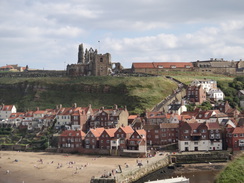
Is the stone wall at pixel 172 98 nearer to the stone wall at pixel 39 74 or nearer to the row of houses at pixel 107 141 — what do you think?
the row of houses at pixel 107 141

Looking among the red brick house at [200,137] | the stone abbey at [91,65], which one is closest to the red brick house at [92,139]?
the red brick house at [200,137]

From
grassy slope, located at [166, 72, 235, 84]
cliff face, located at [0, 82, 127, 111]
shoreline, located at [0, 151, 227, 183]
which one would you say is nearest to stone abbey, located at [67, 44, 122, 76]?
cliff face, located at [0, 82, 127, 111]

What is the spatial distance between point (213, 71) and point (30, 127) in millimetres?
76363

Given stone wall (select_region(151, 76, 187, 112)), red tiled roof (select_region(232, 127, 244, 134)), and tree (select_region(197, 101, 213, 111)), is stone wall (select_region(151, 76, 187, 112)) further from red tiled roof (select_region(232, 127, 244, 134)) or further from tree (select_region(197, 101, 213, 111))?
red tiled roof (select_region(232, 127, 244, 134))

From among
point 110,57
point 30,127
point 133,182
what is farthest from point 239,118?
point 110,57

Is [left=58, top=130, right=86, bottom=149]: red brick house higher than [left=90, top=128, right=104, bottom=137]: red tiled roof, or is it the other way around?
[left=90, top=128, right=104, bottom=137]: red tiled roof

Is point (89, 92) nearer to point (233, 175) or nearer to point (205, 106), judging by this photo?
point (205, 106)

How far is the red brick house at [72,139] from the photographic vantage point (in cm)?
8038

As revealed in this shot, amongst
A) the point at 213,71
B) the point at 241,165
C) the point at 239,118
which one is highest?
the point at 213,71

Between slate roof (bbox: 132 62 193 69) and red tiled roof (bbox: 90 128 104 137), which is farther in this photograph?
slate roof (bbox: 132 62 193 69)

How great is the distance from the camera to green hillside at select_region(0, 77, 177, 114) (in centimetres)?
10631

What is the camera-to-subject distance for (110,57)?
134750mm

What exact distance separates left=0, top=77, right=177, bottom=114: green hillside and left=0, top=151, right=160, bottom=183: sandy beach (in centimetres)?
2693

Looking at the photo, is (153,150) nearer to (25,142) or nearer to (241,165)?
(25,142)
